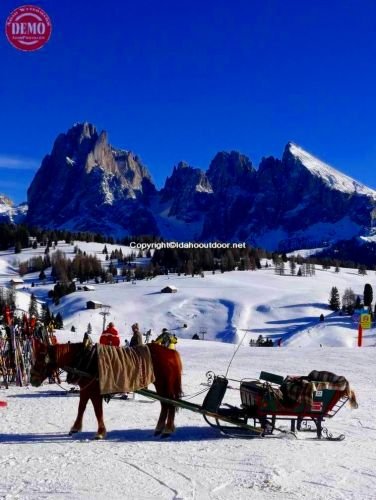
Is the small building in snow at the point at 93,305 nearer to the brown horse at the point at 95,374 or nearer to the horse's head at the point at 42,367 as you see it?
the brown horse at the point at 95,374

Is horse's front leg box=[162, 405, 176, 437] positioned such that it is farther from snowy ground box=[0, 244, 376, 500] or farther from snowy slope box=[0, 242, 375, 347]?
snowy slope box=[0, 242, 375, 347]

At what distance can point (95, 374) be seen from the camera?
10.0 metres

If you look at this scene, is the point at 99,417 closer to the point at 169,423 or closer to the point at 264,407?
the point at 169,423

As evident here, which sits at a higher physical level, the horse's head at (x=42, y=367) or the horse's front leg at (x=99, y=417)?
the horse's head at (x=42, y=367)

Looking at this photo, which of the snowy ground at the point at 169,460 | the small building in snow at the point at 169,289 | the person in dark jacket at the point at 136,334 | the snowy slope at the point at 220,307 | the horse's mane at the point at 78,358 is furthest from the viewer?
the small building in snow at the point at 169,289

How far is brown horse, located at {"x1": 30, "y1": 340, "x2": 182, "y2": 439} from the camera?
1008cm

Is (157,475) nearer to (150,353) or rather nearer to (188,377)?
(150,353)

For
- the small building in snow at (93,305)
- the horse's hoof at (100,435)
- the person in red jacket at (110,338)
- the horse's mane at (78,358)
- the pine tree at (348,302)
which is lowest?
the small building in snow at (93,305)

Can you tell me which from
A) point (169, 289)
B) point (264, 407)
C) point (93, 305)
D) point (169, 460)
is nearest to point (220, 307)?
point (169, 289)

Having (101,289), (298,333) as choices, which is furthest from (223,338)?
(101,289)

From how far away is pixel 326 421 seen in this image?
12266 millimetres

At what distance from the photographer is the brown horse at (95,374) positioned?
10.1 meters

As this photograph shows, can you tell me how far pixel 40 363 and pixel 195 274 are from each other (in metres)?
148

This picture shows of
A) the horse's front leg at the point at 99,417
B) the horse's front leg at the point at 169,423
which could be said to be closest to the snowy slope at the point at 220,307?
the horse's front leg at the point at 169,423
